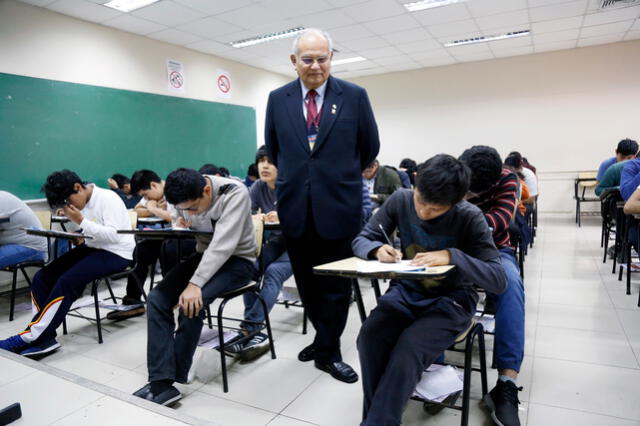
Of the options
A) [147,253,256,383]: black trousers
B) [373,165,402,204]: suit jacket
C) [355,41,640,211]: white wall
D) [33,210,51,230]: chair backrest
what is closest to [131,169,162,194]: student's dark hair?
[33,210,51,230]: chair backrest

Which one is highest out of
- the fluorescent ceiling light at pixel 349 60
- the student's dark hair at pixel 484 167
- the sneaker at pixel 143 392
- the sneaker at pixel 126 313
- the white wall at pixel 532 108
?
the fluorescent ceiling light at pixel 349 60

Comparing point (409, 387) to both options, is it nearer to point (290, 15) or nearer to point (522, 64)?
point (290, 15)

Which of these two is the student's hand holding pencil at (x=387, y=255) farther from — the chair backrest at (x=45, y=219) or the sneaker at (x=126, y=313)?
the chair backrest at (x=45, y=219)

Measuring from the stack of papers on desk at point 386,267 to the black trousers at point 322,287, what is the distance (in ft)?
1.74

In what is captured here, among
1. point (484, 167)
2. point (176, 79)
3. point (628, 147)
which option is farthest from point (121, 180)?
point (628, 147)

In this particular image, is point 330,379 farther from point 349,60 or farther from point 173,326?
point 349,60

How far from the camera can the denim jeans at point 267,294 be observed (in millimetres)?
2479

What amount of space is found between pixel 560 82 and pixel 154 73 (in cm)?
684

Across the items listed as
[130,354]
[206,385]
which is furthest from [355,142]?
[130,354]

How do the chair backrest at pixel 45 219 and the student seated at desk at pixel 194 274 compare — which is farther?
the chair backrest at pixel 45 219

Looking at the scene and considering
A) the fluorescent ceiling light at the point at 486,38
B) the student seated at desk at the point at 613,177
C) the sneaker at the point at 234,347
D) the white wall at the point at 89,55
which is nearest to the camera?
the sneaker at the point at 234,347

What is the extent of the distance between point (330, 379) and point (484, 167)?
125 centimetres

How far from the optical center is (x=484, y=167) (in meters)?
1.89

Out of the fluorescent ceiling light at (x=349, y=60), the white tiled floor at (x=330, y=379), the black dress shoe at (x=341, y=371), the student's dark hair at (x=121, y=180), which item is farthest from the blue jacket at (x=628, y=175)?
the fluorescent ceiling light at (x=349, y=60)
